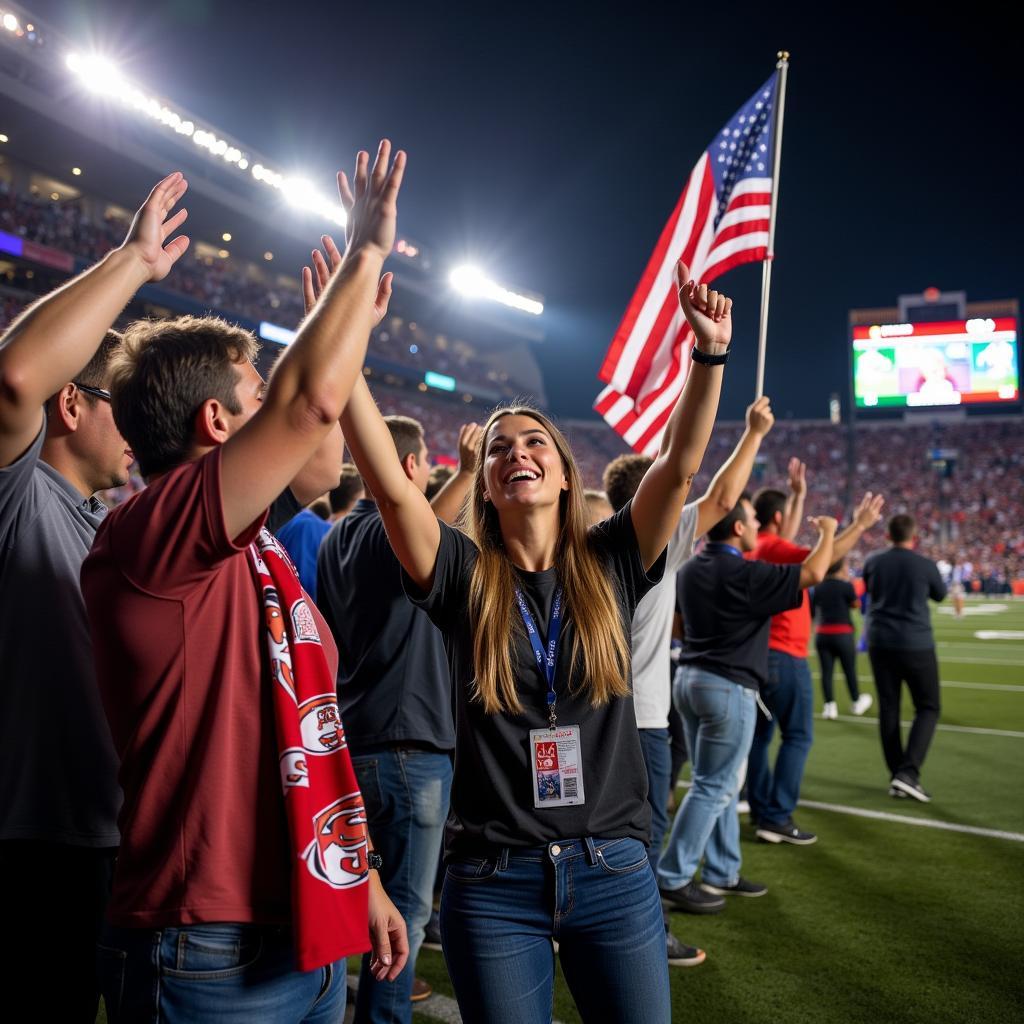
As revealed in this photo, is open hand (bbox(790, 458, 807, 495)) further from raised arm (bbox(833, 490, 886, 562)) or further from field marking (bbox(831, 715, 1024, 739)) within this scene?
field marking (bbox(831, 715, 1024, 739))

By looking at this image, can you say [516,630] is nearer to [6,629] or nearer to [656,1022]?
[656,1022]

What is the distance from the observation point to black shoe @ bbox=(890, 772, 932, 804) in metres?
7.25

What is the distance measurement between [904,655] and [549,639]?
251 inches

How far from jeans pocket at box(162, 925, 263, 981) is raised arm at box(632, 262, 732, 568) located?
1.48 meters

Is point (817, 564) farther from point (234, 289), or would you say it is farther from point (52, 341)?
point (234, 289)

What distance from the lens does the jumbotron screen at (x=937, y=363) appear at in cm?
3534

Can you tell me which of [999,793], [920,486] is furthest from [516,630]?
→ [920,486]

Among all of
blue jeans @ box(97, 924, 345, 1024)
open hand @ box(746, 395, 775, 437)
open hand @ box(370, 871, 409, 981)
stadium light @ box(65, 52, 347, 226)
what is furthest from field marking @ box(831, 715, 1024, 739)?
stadium light @ box(65, 52, 347, 226)

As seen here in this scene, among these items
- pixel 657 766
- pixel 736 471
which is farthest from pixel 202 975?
pixel 657 766

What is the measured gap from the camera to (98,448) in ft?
7.81

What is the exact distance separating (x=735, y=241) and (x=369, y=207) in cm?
504

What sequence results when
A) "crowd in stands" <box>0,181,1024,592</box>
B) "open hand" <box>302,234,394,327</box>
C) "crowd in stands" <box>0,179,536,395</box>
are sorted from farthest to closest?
"crowd in stands" <box>0,181,1024,592</box>
"crowd in stands" <box>0,179,536,395</box>
"open hand" <box>302,234,394,327</box>

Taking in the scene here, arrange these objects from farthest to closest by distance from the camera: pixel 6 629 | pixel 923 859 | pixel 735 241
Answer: pixel 735 241, pixel 923 859, pixel 6 629

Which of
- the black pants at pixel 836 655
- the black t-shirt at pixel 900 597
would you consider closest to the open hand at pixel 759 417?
→ the black t-shirt at pixel 900 597
